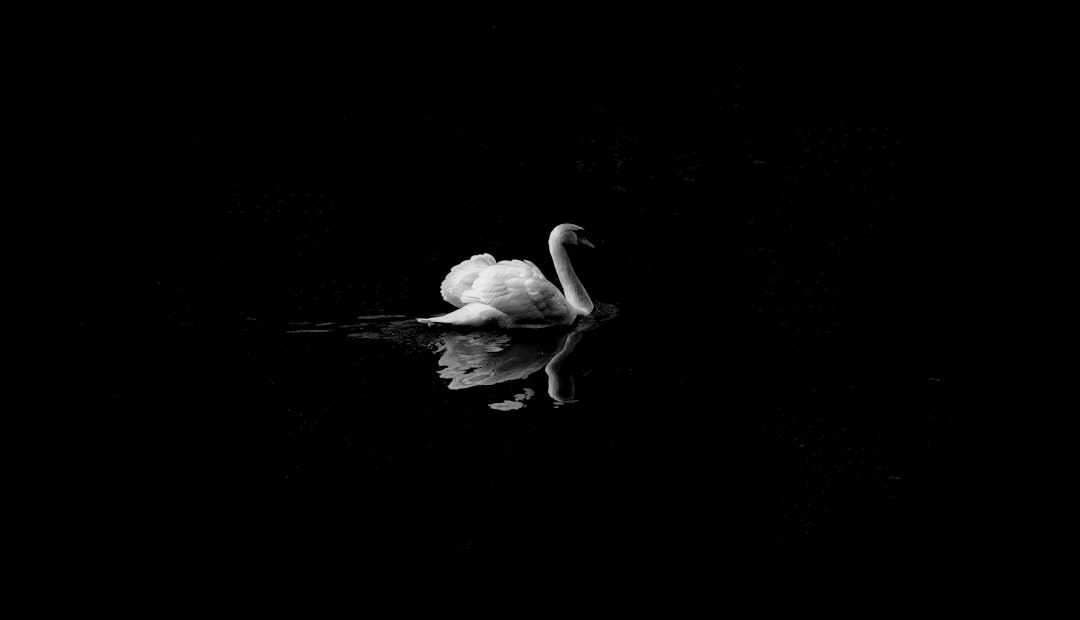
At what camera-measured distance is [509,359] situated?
25.6ft

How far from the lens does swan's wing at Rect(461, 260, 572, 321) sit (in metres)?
8.19

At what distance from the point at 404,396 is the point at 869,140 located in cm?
992

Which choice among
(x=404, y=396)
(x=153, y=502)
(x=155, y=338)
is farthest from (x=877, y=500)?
(x=155, y=338)

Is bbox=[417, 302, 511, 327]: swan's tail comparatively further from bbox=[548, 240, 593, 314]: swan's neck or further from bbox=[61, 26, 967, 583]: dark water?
bbox=[548, 240, 593, 314]: swan's neck

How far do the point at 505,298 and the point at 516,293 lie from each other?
91mm

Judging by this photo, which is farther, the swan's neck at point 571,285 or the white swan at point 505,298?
the swan's neck at point 571,285

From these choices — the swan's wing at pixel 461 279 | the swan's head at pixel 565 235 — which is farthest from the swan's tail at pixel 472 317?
the swan's head at pixel 565 235

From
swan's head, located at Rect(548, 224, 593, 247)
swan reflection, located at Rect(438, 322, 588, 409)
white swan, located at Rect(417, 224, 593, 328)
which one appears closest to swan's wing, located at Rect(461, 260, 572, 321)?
white swan, located at Rect(417, 224, 593, 328)

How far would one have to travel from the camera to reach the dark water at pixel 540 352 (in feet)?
18.0

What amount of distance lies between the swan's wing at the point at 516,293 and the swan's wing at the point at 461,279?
0.27m

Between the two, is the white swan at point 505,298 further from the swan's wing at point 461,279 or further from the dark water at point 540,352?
the dark water at point 540,352

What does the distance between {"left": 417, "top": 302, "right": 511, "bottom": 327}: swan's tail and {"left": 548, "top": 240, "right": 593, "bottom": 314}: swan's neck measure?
910mm

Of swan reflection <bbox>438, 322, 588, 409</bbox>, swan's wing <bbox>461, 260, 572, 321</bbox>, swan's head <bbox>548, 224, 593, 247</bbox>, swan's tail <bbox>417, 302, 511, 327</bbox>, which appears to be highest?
swan's head <bbox>548, 224, 593, 247</bbox>

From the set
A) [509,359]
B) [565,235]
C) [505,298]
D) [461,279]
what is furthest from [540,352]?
[565,235]
